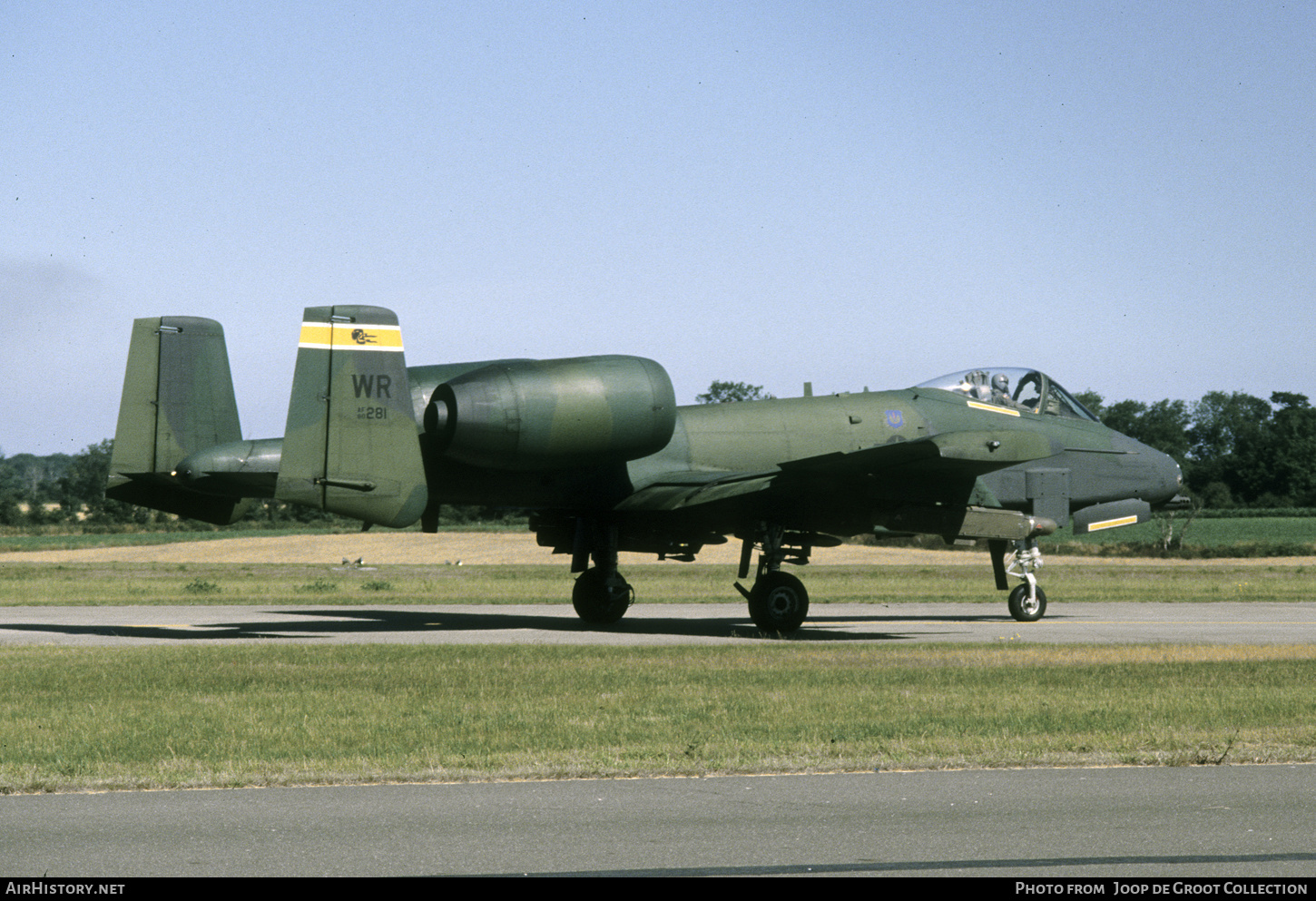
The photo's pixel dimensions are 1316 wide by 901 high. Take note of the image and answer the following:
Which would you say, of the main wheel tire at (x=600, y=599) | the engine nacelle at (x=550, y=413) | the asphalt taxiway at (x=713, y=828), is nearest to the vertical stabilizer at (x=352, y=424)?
the engine nacelle at (x=550, y=413)

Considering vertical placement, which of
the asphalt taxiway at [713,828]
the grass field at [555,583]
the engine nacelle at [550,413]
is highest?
the engine nacelle at [550,413]

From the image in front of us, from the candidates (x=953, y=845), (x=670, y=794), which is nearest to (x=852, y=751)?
(x=670, y=794)

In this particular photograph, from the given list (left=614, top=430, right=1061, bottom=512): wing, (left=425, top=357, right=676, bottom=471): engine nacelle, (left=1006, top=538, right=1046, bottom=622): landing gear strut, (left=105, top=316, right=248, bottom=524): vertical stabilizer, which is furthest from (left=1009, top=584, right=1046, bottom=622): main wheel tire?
(left=105, top=316, right=248, bottom=524): vertical stabilizer

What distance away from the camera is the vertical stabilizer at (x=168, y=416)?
64.7 ft

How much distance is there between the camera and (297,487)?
17.0 meters

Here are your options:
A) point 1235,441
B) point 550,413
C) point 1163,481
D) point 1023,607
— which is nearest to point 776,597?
point 550,413

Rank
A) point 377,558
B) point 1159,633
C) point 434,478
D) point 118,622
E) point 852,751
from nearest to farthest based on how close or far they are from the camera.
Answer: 1. point 852,751
2. point 434,478
3. point 1159,633
4. point 118,622
5. point 377,558

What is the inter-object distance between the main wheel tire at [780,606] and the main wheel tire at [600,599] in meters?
2.60

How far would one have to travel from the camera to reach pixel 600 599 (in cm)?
2205

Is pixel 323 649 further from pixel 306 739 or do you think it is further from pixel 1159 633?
pixel 1159 633

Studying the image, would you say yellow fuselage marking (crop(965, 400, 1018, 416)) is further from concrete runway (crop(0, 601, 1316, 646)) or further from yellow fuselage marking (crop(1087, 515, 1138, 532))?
concrete runway (crop(0, 601, 1316, 646))

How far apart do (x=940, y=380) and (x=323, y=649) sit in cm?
1171

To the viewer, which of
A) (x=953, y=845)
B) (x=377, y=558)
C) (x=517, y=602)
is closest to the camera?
(x=953, y=845)

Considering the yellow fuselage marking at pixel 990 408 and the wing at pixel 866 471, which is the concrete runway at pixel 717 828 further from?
the yellow fuselage marking at pixel 990 408
